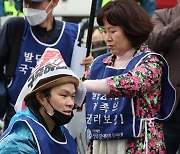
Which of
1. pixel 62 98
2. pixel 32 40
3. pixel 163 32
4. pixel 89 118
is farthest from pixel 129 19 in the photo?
pixel 32 40

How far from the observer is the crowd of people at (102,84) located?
3.58 meters

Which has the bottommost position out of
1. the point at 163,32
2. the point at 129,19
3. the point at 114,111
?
the point at 114,111

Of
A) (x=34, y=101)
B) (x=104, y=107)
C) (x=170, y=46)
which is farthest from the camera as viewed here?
(x=170, y=46)

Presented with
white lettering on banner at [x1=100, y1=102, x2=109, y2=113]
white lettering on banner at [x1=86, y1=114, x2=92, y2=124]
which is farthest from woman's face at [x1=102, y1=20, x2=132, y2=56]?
white lettering on banner at [x1=86, y1=114, x2=92, y2=124]

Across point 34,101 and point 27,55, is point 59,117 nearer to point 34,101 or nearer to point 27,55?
point 34,101

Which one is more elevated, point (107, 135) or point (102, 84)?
point (102, 84)

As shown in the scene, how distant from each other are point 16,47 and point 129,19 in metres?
1.25

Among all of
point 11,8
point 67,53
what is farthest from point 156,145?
point 11,8

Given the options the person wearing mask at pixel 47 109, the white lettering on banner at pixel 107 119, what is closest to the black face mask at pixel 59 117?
the person wearing mask at pixel 47 109

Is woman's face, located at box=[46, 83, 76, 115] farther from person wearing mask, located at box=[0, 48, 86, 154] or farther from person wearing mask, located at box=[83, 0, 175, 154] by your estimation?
person wearing mask, located at box=[83, 0, 175, 154]

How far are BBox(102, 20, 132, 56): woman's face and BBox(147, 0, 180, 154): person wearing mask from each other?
509 mm

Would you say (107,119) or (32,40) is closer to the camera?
(107,119)

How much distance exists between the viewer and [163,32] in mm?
4871

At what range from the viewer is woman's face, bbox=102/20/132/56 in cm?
438
